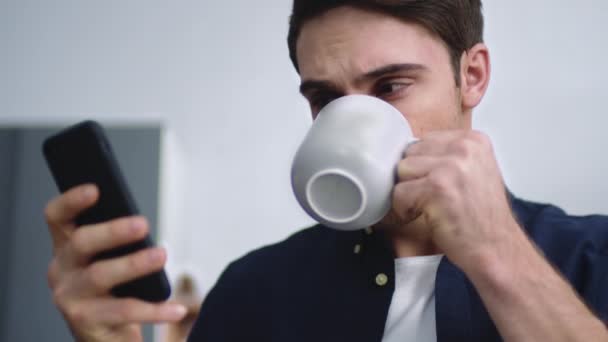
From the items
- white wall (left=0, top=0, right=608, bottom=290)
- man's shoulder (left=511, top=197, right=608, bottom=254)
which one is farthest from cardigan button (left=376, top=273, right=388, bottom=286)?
white wall (left=0, top=0, right=608, bottom=290)

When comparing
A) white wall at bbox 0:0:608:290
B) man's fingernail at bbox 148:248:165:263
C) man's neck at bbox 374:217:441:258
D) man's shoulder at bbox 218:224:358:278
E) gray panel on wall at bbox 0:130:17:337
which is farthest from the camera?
gray panel on wall at bbox 0:130:17:337

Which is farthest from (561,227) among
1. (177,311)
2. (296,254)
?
(177,311)

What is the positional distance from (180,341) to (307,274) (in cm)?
78

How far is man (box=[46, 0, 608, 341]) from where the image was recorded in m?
0.54

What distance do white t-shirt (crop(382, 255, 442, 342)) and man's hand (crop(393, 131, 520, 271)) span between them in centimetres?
24

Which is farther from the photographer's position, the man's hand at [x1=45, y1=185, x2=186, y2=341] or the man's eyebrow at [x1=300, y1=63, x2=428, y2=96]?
the man's eyebrow at [x1=300, y1=63, x2=428, y2=96]

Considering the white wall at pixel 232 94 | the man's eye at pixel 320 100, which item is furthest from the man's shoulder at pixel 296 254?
the white wall at pixel 232 94

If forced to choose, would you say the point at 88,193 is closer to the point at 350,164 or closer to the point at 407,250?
the point at 350,164

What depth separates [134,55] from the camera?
2.08m

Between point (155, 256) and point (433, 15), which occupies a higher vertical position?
point (433, 15)

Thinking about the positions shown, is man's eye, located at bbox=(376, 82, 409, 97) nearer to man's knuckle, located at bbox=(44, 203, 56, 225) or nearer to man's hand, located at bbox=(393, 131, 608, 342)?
man's hand, located at bbox=(393, 131, 608, 342)

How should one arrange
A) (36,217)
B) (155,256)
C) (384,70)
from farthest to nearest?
(36,217)
(384,70)
(155,256)

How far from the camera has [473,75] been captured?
100cm

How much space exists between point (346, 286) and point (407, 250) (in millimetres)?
125
